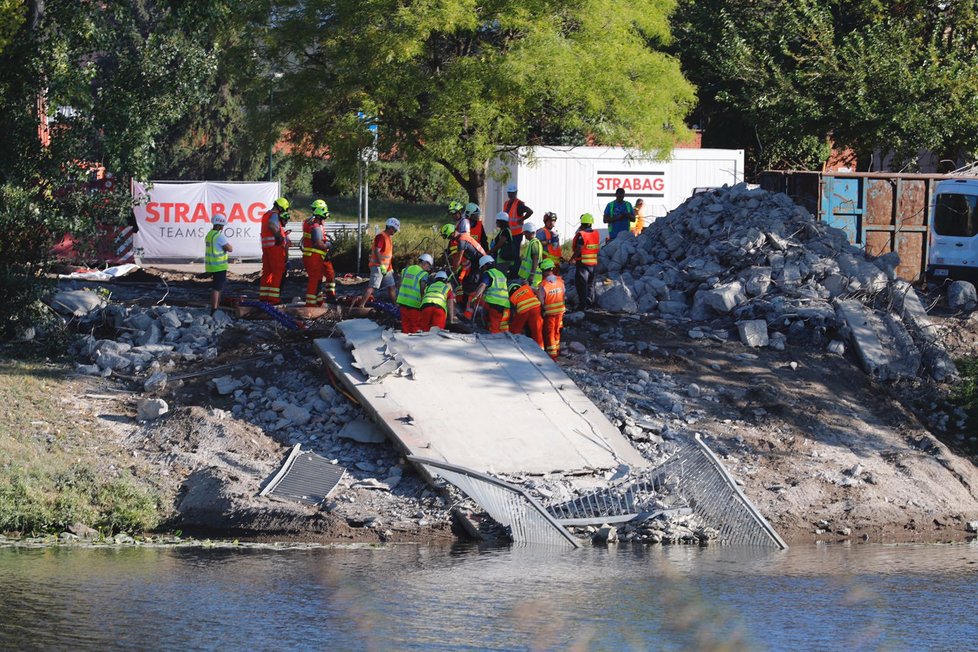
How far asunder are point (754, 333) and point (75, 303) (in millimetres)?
9235

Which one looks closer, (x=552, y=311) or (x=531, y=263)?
(x=552, y=311)

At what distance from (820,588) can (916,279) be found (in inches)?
529

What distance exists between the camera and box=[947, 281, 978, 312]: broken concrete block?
2083 centimetres

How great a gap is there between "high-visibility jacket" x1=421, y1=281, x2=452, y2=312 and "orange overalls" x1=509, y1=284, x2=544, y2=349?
98 centimetres

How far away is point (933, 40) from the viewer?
28.9m

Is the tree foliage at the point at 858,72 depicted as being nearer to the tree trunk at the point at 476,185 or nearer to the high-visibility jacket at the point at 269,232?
the tree trunk at the point at 476,185

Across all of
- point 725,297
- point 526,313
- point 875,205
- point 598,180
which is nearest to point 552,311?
point 526,313

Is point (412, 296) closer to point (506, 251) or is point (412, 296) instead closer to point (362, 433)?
point (362, 433)

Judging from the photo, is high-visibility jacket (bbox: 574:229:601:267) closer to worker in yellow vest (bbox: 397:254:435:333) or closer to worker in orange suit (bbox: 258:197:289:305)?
worker in yellow vest (bbox: 397:254:435:333)

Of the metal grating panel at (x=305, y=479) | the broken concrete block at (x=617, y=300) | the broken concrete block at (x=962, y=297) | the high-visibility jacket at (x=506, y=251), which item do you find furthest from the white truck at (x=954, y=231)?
the metal grating panel at (x=305, y=479)

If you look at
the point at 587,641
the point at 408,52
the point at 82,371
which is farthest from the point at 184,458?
the point at 408,52

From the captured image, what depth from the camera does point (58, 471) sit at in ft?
44.5

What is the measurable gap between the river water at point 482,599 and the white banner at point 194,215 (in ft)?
55.4

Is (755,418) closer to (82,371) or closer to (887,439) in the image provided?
(887,439)
